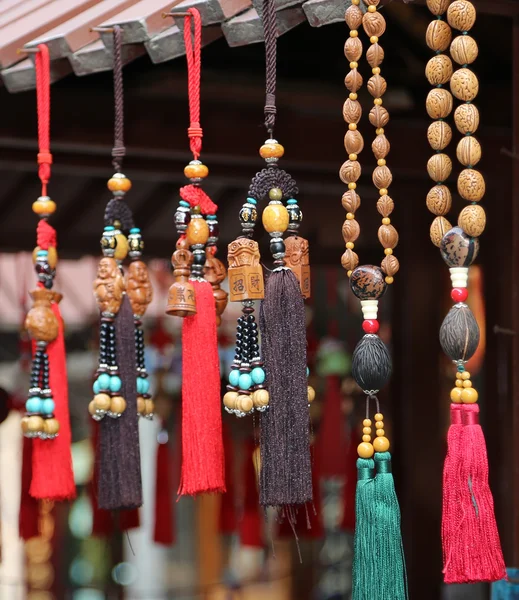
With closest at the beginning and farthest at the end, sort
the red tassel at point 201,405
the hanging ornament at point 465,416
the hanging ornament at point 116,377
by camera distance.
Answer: the hanging ornament at point 465,416 → the red tassel at point 201,405 → the hanging ornament at point 116,377

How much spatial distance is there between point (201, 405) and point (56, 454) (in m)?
0.37

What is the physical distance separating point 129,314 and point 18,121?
94cm

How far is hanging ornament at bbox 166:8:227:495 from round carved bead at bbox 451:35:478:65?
1.46 ft

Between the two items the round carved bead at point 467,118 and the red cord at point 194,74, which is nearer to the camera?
the round carved bead at point 467,118

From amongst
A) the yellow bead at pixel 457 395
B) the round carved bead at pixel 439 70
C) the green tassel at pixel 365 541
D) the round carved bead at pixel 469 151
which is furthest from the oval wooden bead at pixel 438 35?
the green tassel at pixel 365 541

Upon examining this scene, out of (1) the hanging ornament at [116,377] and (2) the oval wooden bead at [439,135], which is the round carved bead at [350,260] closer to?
(2) the oval wooden bead at [439,135]

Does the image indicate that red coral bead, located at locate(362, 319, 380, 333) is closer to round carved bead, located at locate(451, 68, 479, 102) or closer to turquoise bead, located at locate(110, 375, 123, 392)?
round carved bead, located at locate(451, 68, 479, 102)

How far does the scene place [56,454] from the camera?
185 cm

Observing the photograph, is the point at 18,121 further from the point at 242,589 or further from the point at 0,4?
the point at 242,589

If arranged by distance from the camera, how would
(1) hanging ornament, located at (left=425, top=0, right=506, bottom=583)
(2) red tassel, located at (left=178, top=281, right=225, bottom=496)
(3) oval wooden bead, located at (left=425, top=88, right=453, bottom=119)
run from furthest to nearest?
(2) red tassel, located at (left=178, top=281, right=225, bottom=496) → (3) oval wooden bead, located at (left=425, top=88, right=453, bottom=119) → (1) hanging ornament, located at (left=425, top=0, right=506, bottom=583)

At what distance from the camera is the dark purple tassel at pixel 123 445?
1.79m

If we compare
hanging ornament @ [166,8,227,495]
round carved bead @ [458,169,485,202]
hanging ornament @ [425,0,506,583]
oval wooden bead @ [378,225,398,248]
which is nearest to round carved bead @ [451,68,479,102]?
hanging ornament @ [425,0,506,583]

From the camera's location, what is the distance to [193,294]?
1659 millimetres

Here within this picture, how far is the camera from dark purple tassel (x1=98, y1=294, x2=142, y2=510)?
1.79 meters
